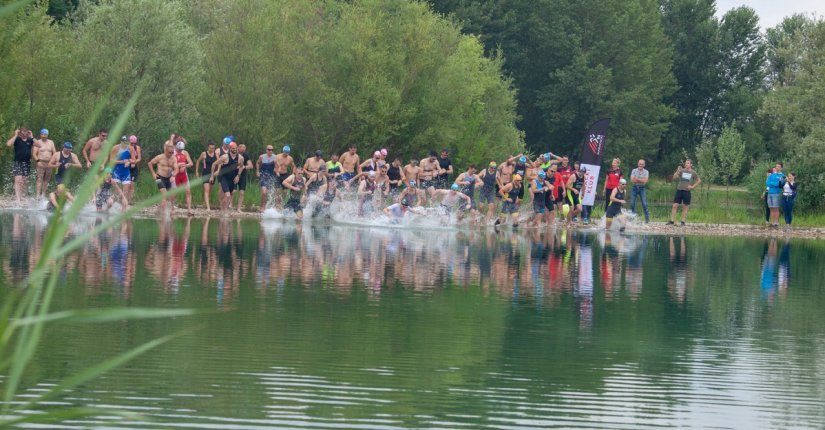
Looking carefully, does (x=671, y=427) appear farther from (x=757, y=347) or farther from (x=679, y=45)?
(x=679, y=45)

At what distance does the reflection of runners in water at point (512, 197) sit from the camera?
34.1 m

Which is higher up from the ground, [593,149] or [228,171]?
[593,149]

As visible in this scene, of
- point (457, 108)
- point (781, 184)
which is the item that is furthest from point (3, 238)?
point (457, 108)

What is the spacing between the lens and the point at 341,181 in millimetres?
34281

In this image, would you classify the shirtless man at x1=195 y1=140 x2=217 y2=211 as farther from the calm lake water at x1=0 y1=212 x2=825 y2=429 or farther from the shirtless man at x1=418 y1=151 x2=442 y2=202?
the calm lake water at x1=0 y1=212 x2=825 y2=429

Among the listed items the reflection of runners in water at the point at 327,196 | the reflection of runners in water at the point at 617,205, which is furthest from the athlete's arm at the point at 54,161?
the reflection of runners in water at the point at 617,205

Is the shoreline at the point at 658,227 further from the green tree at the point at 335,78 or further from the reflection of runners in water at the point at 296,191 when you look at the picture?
the green tree at the point at 335,78

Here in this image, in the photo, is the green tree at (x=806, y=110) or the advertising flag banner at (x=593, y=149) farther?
the green tree at (x=806, y=110)

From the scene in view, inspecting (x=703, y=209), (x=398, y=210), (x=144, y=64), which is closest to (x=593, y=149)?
(x=703, y=209)

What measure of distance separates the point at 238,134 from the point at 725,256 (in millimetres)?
18370

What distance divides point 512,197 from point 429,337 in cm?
2091

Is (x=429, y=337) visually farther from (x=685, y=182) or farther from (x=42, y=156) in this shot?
(x=685, y=182)

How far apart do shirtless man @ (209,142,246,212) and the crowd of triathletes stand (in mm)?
23

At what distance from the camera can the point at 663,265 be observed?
2494cm
